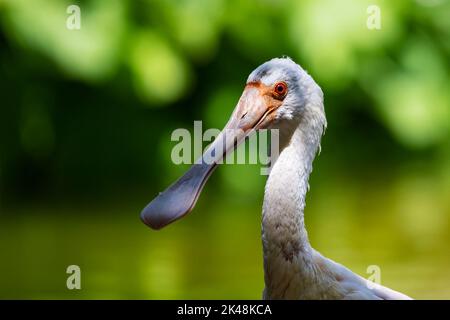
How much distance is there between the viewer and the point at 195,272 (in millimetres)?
7102

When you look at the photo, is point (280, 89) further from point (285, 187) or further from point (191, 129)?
point (191, 129)

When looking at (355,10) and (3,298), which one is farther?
(355,10)

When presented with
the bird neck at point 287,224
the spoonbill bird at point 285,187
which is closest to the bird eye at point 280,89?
the spoonbill bird at point 285,187

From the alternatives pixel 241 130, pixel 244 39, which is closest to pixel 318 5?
pixel 244 39

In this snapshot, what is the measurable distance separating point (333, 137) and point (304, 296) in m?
6.75

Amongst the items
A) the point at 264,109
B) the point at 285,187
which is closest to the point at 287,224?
the point at 285,187

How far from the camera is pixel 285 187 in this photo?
13.2 feet

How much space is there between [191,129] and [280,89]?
5.60 m

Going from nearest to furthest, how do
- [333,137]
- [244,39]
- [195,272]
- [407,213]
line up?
[195,272] < [407,213] < [244,39] < [333,137]

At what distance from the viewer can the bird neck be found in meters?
3.97

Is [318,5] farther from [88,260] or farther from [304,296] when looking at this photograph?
[304,296]

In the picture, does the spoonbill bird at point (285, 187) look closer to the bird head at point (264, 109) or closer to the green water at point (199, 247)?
the bird head at point (264, 109)

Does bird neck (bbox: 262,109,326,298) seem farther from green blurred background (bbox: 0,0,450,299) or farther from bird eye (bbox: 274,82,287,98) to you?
green blurred background (bbox: 0,0,450,299)

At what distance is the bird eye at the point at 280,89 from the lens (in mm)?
4105
